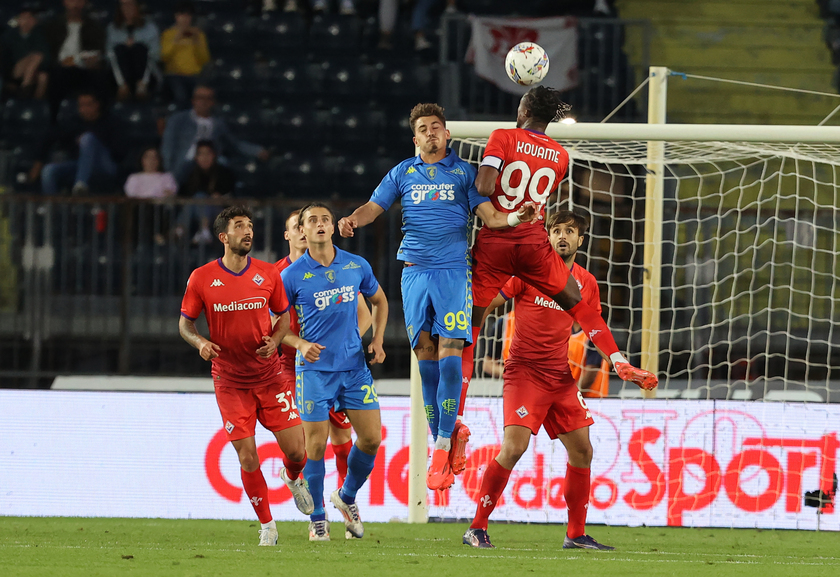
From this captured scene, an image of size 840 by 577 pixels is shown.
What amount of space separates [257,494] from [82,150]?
6.82m

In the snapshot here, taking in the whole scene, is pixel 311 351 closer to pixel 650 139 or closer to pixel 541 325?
pixel 541 325

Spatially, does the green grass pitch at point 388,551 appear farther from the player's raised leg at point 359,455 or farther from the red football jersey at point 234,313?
the red football jersey at point 234,313

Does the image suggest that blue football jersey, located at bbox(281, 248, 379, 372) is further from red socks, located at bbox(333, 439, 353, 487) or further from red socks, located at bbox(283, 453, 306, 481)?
red socks, located at bbox(333, 439, 353, 487)

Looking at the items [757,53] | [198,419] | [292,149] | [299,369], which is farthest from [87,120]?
[757,53]

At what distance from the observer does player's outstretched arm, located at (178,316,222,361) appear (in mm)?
6594

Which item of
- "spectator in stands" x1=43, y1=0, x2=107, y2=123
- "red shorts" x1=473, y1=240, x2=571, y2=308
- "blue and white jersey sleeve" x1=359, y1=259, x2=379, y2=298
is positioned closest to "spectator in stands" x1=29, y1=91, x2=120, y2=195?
"spectator in stands" x1=43, y1=0, x2=107, y2=123

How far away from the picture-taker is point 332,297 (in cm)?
734

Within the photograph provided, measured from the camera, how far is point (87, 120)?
12797 millimetres

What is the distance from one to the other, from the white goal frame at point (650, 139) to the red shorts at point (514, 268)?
4.43 feet

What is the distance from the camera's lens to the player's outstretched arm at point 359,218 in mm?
6016

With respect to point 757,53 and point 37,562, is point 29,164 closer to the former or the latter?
point 37,562

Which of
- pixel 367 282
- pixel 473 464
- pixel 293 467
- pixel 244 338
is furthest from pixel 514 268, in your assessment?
Result: pixel 473 464

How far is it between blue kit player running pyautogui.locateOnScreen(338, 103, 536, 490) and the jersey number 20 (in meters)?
0.12

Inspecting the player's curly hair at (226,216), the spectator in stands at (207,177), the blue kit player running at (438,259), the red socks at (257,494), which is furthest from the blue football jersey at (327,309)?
→ the spectator in stands at (207,177)
